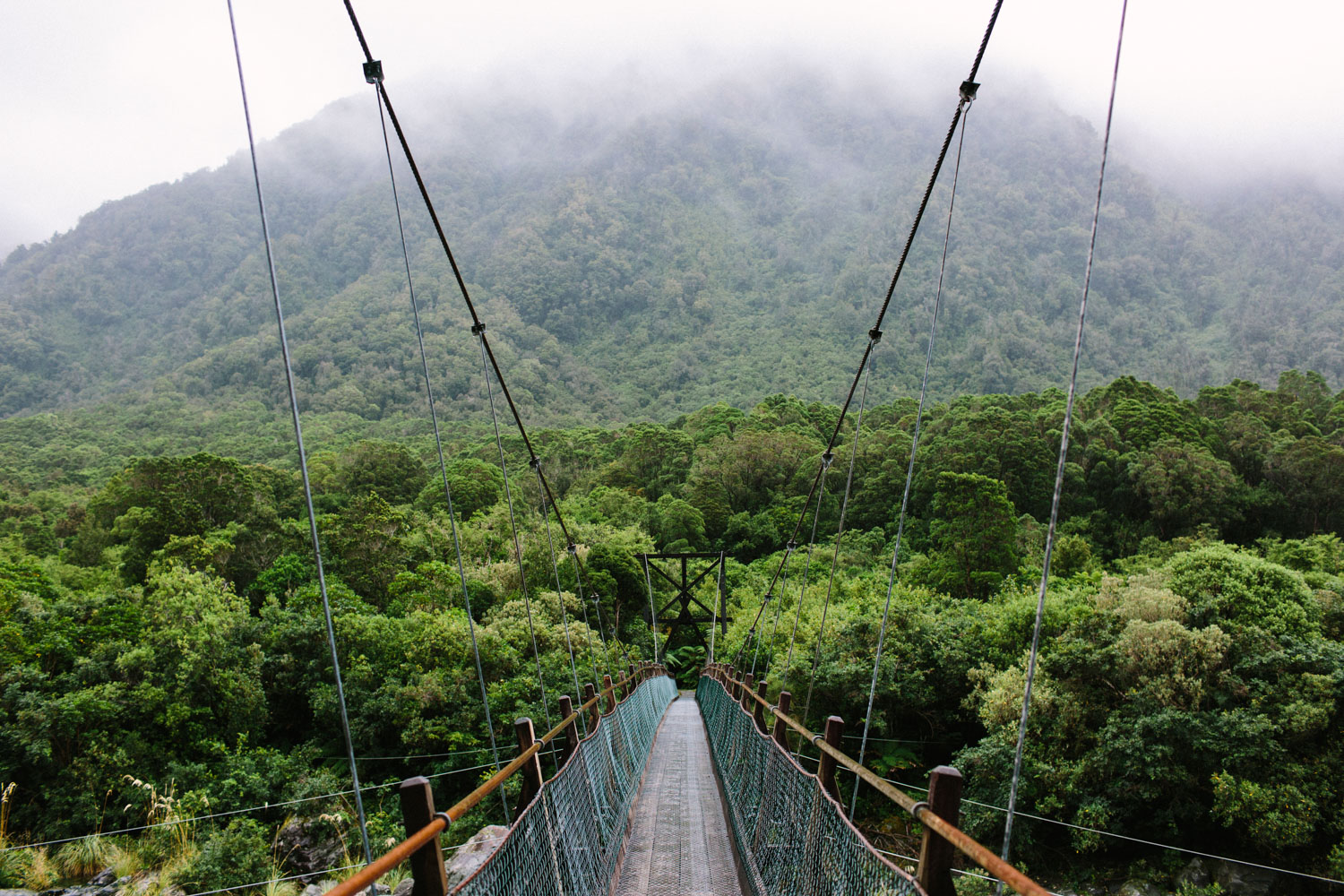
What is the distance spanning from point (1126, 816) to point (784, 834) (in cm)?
1088

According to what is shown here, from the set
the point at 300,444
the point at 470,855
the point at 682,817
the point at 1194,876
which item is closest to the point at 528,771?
the point at 300,444

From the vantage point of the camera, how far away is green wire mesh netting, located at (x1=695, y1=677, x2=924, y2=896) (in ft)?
6.05

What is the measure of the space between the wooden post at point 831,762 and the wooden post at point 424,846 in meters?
1.31

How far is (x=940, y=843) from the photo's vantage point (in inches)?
62.9

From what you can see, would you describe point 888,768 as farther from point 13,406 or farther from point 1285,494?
point 13,406

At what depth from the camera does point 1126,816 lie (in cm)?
1088

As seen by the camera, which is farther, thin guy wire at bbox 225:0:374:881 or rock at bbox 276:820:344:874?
rock at bbox 276:820:344:874

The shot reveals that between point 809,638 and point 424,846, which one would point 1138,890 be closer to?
point 809,638

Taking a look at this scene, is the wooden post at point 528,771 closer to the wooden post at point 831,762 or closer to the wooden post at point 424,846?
the wooden post at point 424,846

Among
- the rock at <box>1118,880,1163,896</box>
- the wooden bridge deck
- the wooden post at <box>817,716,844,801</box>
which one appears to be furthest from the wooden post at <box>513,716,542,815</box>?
the rock at <box>1118,880,1163,896</box>

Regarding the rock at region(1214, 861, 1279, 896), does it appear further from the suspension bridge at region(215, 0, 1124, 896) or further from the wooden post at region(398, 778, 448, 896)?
the wooden post at region(398, 778, 448, 896)

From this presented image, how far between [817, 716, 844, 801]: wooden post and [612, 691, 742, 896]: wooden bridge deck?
3.78 ft

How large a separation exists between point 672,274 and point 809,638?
8522 cm

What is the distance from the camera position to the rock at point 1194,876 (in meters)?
10.3
